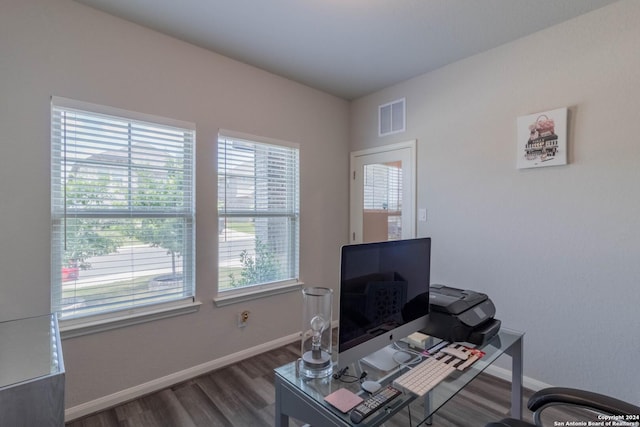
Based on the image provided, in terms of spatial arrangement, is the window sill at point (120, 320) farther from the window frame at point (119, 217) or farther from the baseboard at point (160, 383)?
the baseboard at point (160, 383)

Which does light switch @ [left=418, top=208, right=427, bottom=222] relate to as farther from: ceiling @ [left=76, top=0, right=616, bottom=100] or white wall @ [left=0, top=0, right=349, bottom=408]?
ceiling @ [left=76, top=0, right=616, bottom=100]

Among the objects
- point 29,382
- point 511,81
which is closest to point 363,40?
point 511,81

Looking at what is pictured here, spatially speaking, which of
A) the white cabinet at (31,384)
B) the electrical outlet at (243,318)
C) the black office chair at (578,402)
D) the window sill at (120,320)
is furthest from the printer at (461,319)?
the window sill at (120,320)

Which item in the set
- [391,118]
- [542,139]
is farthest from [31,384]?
[391,118]

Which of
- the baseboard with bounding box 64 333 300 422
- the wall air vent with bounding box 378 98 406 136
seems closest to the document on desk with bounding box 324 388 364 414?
the baseboard with bounding box 64 333 300 422

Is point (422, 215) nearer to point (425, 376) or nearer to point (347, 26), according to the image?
point (347, 26)

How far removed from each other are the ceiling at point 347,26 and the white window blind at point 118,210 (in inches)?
27.9

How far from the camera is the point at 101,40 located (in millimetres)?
2053

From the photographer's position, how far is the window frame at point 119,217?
1.92 m

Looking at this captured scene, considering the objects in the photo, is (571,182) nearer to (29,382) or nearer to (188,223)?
(188,223)

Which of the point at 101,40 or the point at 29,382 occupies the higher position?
the point at 101,40

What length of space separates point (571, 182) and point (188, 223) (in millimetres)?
2861

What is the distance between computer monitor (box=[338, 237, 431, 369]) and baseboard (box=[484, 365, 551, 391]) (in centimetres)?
141

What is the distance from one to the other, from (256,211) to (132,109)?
1.25m
